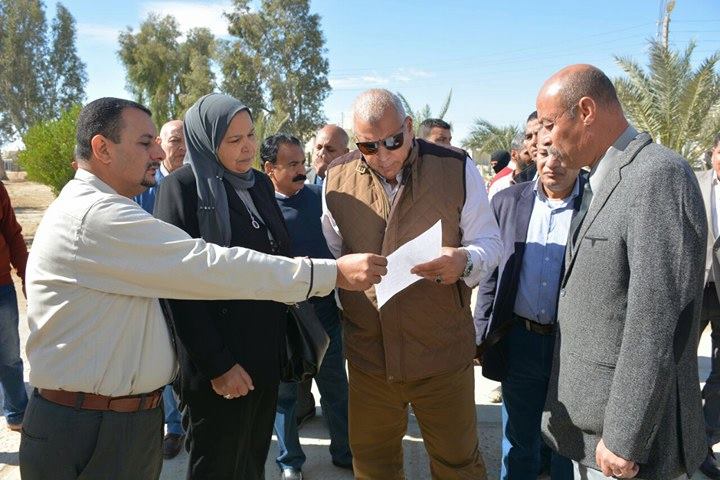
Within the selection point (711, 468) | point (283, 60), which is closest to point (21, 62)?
point (283, 60)

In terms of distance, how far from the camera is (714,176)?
399 centimetres

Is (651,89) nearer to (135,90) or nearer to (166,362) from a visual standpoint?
(166,362)

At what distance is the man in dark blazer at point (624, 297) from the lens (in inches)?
64.6

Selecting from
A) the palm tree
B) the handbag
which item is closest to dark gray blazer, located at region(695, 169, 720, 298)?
the handbag

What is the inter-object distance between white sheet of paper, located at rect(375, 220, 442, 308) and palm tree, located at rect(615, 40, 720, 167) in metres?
12.0

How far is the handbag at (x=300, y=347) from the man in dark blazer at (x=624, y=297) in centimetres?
106

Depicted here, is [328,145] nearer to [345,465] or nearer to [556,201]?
[556,201]

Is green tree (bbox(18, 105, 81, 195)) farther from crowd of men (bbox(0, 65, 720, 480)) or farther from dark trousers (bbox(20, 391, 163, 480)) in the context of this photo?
dark trousers (bbox(20, 391, 163, 480))

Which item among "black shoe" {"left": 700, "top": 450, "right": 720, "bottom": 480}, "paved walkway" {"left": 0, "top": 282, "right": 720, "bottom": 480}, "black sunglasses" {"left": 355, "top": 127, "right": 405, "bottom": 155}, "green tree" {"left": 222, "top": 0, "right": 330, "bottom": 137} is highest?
"green tree" {"left": 222, "top": 0, "right": 330, "bottom": 137}

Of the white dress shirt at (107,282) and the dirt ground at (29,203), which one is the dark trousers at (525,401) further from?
the dirt ground at (29,203)

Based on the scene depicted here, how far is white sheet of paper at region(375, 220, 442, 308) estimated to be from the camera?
2.29m

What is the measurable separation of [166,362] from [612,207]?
65.2 inches

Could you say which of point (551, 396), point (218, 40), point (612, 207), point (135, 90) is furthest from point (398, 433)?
point (135, 90)

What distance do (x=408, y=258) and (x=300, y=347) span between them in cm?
71
